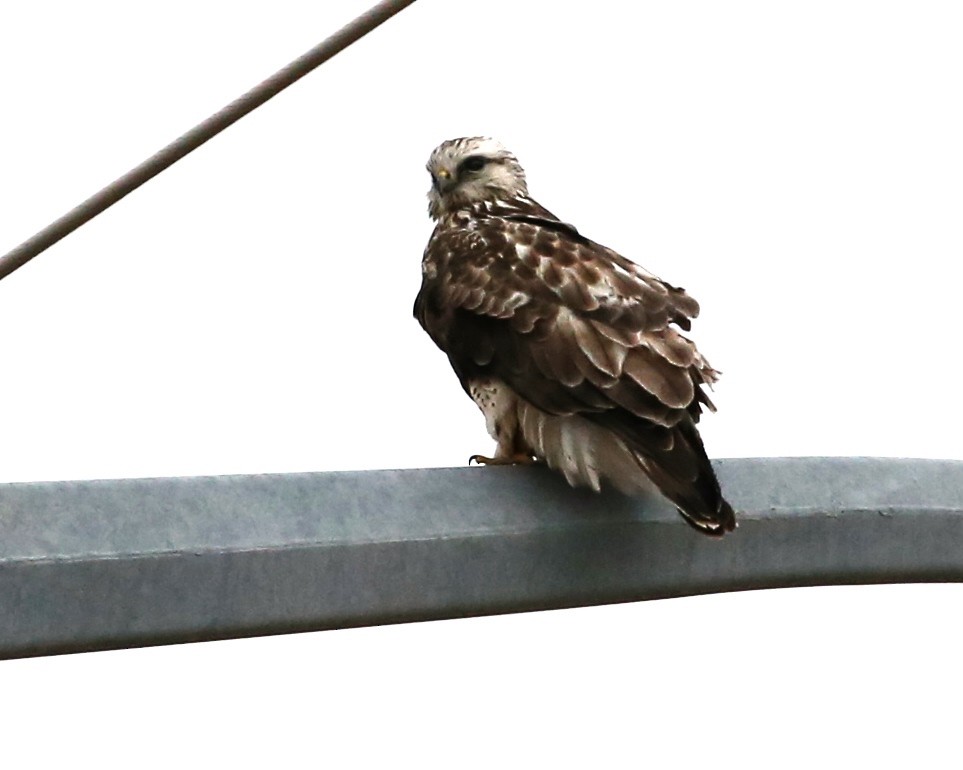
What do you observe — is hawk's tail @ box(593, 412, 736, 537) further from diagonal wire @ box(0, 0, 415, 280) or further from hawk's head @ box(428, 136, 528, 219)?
hawk's head @ box(428, 136, 528, 219)

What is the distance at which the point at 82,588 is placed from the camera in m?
2.72

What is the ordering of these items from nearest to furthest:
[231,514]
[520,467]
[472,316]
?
[231,514]
[520,467]
[472,316]

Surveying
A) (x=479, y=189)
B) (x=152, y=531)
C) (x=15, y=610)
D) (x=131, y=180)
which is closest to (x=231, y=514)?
(x=152, y=531)

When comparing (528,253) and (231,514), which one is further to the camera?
(528,253)

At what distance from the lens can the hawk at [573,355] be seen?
337cm

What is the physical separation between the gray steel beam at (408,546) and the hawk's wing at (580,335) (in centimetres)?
16

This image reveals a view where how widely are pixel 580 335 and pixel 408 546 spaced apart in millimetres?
696

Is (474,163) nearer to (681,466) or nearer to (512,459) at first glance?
(512,459)

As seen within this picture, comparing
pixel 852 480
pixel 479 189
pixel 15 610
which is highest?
pixel 479 189

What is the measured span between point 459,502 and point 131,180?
30.7 inches

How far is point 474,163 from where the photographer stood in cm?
441

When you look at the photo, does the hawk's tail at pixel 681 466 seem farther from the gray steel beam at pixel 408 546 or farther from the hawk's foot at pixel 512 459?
the hawk's foot at pixel 512 459

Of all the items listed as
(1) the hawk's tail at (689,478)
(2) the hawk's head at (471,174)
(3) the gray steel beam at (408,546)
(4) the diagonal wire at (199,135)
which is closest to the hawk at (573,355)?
(1) the hawk's tail at (689,478)

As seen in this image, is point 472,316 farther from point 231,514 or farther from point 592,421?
point 231,514
